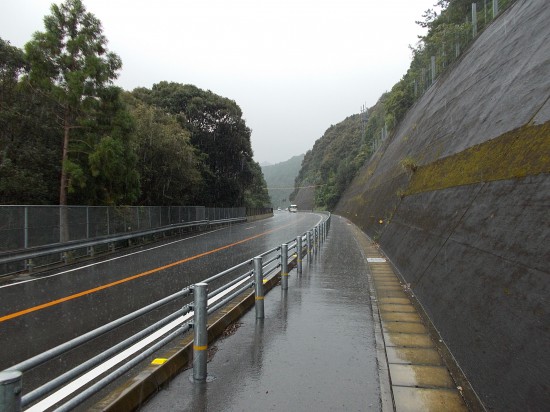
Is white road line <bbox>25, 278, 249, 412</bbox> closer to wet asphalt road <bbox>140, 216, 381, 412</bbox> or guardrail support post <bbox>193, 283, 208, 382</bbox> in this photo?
wet asphalt road <bbox>140, 216, 381, 412</bbox>

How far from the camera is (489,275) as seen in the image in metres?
4.49

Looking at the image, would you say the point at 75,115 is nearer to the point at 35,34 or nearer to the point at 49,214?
the point at 35,34

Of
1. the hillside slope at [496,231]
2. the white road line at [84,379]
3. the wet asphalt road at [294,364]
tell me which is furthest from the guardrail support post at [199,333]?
the hillside slope at [496,231]

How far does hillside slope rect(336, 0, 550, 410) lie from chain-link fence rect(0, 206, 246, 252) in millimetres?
11782

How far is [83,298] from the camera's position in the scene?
8328mm

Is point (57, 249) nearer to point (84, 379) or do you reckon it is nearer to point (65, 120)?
point (65, 120)

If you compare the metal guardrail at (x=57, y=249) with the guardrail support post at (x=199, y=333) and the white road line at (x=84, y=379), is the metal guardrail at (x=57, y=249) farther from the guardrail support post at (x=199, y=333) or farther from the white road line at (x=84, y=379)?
the guardrail support post at (x=199, y=333)

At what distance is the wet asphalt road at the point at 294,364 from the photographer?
3.89 m

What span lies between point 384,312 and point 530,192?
348 cm

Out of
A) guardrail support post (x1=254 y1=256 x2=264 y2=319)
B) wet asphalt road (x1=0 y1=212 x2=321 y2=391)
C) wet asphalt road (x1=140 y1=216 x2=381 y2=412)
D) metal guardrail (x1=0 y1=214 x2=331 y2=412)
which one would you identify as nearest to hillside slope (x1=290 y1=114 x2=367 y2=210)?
wet asphalt road (x1=0 y1=212 x2=321 y2=391)

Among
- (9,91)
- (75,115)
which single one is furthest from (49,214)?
(9,91)

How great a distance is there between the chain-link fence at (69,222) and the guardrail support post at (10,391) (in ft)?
39.5

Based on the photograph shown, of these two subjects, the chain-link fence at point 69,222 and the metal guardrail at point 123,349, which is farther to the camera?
the chain-link fence at point 69,222

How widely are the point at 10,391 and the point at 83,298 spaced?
6.87 m
